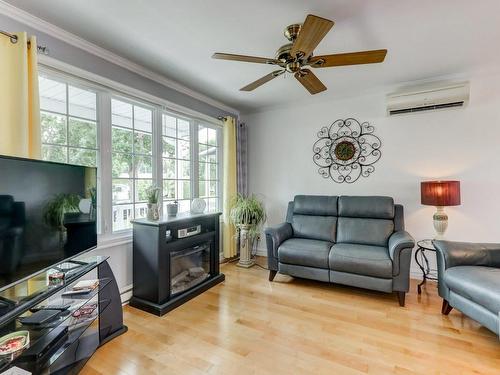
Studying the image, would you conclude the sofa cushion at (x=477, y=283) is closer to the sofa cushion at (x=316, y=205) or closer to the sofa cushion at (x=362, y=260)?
the sofa cushion at (x=362, y=260)

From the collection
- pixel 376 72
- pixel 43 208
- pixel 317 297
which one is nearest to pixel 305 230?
pixel 317 297

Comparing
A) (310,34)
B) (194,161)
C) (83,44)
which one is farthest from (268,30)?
(194,161)

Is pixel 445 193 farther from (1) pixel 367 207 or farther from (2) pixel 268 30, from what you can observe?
(2) pixel 268 30

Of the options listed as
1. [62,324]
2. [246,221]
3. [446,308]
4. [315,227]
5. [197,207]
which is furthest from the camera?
[246,221]

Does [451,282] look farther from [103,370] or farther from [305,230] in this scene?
[103,370]

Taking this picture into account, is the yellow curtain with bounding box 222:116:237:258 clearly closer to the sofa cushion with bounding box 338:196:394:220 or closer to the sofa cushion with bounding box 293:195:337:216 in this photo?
the sofa cushion with bounding box 293:195:337:216

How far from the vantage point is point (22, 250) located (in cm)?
138

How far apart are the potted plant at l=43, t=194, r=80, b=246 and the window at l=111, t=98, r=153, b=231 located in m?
0.80

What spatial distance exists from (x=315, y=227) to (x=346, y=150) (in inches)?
47.9

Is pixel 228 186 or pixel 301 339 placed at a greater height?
pixel 228 186

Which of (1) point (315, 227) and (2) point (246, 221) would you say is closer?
(1) point (315, 227)

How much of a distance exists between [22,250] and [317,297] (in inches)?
99.2

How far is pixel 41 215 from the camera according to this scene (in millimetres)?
1516

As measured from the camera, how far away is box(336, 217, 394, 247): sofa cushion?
3.04m
